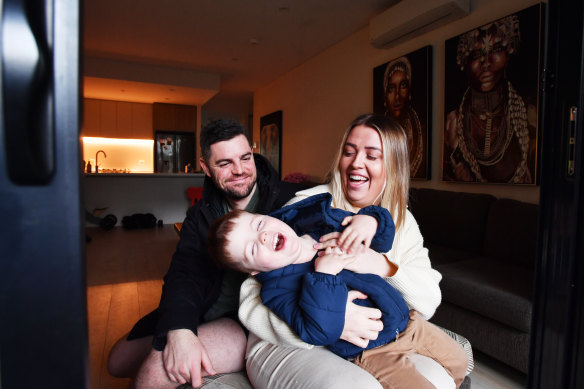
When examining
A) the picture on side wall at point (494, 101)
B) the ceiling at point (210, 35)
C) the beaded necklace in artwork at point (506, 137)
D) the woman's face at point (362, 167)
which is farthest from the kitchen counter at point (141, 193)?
the woman's face at point (362, 167)

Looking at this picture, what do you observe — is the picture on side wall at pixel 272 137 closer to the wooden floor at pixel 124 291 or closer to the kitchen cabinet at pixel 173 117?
the kitchen cabinet at pixel 173 117

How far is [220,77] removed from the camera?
289 inches

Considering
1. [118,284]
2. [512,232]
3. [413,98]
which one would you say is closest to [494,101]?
[413,98]

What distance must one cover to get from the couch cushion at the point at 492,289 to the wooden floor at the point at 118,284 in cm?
192

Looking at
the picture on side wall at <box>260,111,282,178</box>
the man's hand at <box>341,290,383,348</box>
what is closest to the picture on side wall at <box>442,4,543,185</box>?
the man's hand at <box>341,290,383,348</box>

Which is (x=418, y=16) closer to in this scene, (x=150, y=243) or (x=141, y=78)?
(x=150, y=243)

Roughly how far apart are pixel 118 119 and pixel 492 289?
27.6 feet

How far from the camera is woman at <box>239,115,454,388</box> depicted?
906 mm

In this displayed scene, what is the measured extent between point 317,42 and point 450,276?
4.30 metres

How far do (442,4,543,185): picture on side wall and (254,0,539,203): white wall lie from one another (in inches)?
4.7

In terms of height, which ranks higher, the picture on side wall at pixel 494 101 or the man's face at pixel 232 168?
the picture on side wall at pixel 494 101

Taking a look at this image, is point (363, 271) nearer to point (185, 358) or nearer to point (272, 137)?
point (185, 358)

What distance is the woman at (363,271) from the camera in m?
0.91

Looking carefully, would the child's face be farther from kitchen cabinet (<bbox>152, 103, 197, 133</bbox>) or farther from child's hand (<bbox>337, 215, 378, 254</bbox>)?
kitchen cabinet (<bbox>152, 103, 197, 133</bbox>)
